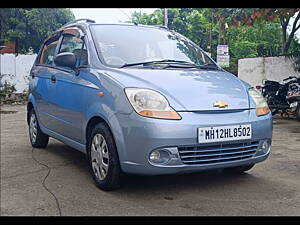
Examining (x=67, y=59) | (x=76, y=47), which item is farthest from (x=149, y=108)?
(x=76, y=47)

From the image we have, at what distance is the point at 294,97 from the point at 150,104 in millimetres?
6917

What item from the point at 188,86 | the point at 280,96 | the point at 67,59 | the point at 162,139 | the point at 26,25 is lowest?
the point at 280,96

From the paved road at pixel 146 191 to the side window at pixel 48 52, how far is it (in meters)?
1.26

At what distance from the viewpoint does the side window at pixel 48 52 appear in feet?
17.3

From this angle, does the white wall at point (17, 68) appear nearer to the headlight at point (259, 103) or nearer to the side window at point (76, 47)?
the side window at point (76, 47)

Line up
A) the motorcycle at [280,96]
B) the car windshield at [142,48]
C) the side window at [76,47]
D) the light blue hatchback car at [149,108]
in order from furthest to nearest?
the motorcycle at [280,96] → the side window at [76,47] → the car windshield at [142,48] → the light blue hatchback car at [149,108]

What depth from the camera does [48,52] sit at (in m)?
5.50

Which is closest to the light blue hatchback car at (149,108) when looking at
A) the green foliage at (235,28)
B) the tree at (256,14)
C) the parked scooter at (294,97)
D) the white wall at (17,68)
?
the tree at (256,14)

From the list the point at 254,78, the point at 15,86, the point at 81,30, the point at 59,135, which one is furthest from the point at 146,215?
the point at 15,86

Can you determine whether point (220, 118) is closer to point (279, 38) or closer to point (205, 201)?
point (205, 201)

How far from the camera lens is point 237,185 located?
154 inches

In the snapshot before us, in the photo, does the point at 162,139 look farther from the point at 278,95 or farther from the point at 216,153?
the point at 278,95


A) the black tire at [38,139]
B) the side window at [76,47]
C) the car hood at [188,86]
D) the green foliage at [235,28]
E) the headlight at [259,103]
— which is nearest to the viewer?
the car hood at [188,86]

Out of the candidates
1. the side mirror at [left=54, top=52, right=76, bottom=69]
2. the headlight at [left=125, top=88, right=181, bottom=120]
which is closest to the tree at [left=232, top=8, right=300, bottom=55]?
the side mirror at [left=54, top=52, right=76, bottom=69]
